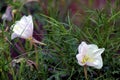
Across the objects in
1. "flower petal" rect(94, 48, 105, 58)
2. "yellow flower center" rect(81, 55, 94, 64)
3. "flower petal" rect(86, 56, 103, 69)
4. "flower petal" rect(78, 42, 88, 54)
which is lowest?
"flower petal" rect(86, 56, 103, 69)

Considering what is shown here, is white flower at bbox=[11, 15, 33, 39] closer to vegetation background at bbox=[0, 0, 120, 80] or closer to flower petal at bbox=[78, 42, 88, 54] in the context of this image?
vegetation background at bbox=[0, 0, 120, 80]

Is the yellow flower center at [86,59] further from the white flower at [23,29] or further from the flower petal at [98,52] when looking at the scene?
the white flower at [23,29]

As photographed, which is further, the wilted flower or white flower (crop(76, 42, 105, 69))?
the wilted flower

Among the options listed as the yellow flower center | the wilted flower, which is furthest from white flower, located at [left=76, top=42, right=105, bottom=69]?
the wilted flower

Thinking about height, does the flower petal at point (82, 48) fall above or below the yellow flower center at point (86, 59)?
above

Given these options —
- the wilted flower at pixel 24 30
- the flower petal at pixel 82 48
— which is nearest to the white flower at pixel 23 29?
the wilted flower at pixel 24 30

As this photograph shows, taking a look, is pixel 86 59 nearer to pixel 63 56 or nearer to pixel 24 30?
pixel 63 56

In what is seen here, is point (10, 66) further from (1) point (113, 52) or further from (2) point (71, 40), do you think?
(1) point (113, 52)

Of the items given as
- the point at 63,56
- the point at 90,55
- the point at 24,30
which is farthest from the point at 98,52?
the point at 24,30

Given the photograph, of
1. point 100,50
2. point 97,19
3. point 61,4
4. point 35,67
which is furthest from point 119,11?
point 61,4

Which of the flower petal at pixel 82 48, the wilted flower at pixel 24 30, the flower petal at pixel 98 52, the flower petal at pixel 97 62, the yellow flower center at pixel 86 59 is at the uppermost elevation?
the wilted flower at pixel 24 30
